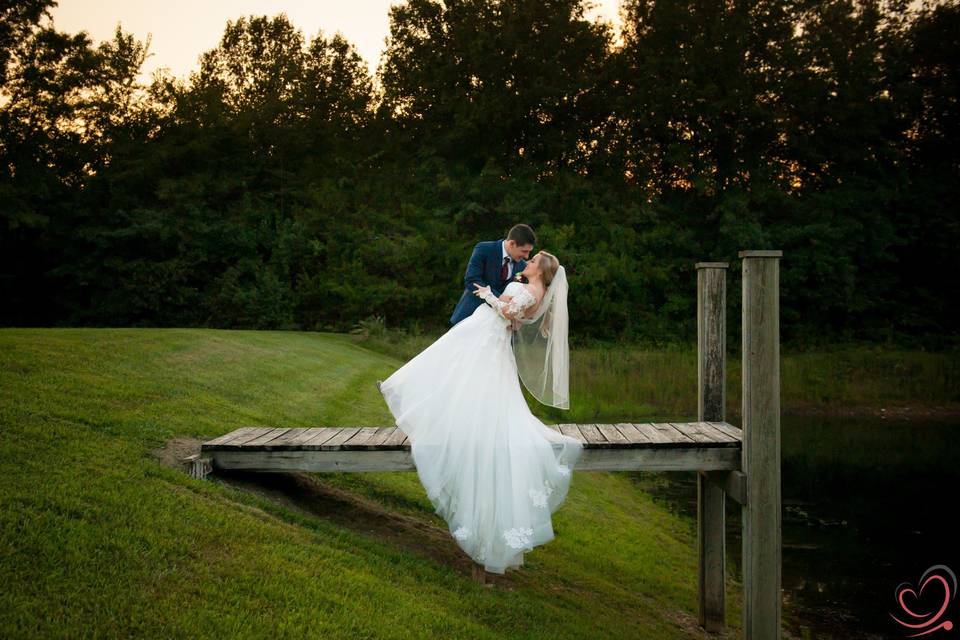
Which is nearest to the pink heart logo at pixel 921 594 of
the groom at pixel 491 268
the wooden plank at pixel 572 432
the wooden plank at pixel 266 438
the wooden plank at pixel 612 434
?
the wooden plank at pixel 612 434

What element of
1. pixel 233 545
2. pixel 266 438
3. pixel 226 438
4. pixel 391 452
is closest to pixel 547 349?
pixel 391 452

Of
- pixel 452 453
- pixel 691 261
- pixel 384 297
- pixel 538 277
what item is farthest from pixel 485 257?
pixel 691 261

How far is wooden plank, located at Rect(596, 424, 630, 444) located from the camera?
22.6 feet

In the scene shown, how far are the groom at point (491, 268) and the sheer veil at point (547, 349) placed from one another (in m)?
0.57

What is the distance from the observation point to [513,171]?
34.0 metres

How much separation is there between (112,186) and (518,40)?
766 inches

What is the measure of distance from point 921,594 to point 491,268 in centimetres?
698

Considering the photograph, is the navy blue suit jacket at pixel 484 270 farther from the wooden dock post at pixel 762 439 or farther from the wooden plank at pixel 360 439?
the wooden dock post at pixel 762 439

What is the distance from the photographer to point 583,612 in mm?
6883

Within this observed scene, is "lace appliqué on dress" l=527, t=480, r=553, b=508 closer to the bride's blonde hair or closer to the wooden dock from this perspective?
the wooden dock

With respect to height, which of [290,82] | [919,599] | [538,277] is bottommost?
[919,599]

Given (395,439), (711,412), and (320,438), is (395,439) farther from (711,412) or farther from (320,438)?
(711,412)

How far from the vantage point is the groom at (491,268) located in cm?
754

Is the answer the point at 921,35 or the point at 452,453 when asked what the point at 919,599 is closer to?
the point at 452,453
